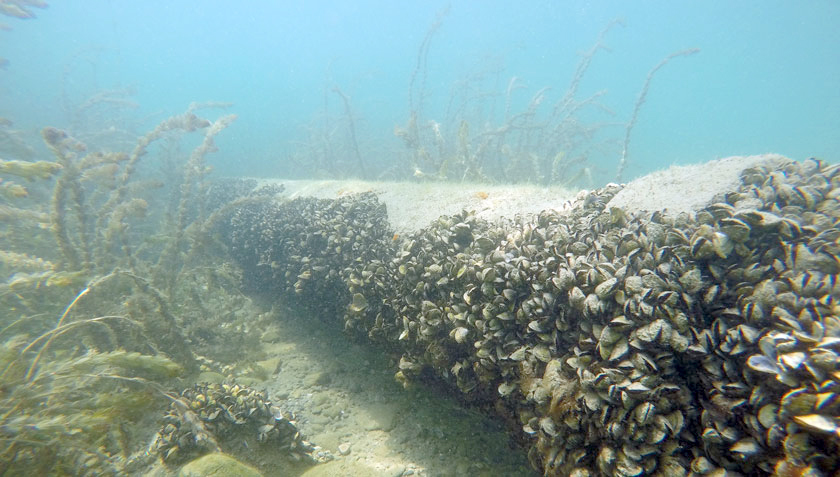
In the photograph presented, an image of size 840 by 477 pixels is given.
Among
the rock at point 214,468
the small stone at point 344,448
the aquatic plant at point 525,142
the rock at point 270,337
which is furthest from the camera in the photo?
the aquatic plant at point 525,142

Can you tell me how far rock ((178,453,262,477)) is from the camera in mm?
2428

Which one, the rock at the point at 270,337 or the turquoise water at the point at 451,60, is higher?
the turquoise water at the point at 451,60

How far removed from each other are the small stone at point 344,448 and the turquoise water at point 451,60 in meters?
14.9

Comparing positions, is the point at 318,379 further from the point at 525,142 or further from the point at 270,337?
the point at 525,142

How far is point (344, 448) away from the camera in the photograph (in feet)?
10.6

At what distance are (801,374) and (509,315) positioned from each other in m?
1.55

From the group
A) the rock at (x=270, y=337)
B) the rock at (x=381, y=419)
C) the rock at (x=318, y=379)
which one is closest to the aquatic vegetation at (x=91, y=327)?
the rock at (x=270, y=337)

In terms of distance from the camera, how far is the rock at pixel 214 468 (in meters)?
2.43

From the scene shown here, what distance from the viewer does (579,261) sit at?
252 cm

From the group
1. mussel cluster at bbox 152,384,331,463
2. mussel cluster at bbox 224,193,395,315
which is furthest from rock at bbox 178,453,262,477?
A: mussel cluster at bbox 224,193,395,315

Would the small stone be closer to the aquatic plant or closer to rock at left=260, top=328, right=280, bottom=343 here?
rock at left=260, top=328, right=280, bottom=343

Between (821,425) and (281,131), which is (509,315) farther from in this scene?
(281,131)

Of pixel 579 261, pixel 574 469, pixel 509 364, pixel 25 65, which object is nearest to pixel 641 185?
pixel 579 261

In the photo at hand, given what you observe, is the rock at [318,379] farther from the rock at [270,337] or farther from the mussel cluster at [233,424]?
the rock at [270,337]
